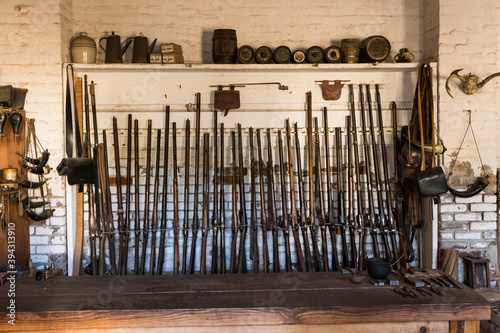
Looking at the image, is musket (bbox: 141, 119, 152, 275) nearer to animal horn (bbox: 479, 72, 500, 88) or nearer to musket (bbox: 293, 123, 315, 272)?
musket (bbox: 293, 123, 315, 272)

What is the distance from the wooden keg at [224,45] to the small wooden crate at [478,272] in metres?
3.00

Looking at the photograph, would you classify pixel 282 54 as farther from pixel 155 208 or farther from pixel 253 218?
pixel 155 208

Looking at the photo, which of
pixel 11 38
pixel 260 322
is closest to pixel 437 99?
pixel 260 322

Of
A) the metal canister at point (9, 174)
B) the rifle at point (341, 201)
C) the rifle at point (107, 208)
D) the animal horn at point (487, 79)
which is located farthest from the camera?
the rifle at point (341, 201)

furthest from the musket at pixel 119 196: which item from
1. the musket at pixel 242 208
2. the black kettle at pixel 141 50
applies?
the musket at pixel 242 208

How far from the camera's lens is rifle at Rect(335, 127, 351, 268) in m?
4.79

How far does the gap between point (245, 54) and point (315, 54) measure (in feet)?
2.26

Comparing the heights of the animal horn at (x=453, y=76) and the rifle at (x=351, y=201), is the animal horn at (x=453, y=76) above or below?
above

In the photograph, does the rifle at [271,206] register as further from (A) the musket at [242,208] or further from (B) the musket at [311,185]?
(B) the musket at [311,185]

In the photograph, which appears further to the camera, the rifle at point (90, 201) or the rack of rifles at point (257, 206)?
the rack of rifles at point (257, 206)

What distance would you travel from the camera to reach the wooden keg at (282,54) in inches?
187

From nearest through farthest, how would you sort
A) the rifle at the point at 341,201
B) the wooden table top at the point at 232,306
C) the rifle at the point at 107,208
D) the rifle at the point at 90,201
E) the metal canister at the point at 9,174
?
the wooden table top at the point at 232,306 < the metal canister at the point at 9,174 < the rifle at the point at 90,201 < the rifle at the point at 107,208 < the rifle at the point at 341,201

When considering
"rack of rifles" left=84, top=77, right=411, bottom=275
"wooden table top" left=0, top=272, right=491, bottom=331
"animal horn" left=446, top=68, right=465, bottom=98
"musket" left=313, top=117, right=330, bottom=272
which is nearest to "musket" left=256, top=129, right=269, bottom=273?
"rack of rifles" left=84, top=77, right=411, bottom=275

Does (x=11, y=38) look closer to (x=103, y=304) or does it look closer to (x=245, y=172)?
Result: (x=245, y=172)
